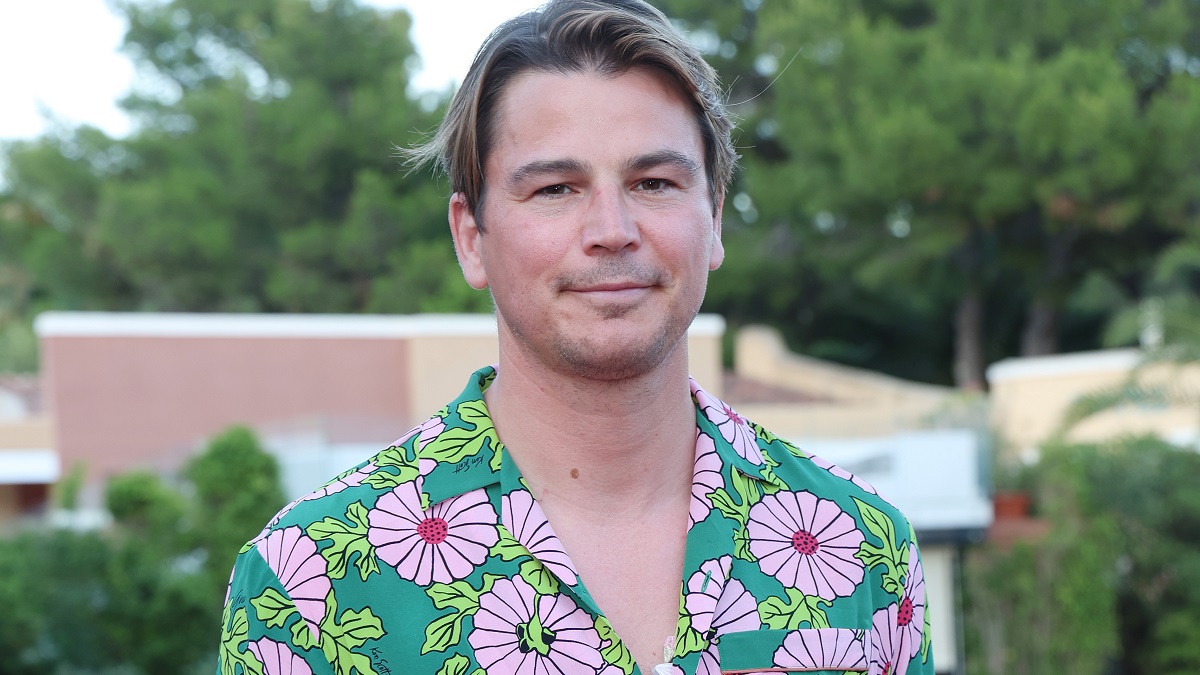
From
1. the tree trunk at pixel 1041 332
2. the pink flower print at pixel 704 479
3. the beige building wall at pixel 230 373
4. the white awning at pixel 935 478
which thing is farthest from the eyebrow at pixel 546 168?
the tree trunk at pixel 1041 332

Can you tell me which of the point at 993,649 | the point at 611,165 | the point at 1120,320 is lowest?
the point at 993,649

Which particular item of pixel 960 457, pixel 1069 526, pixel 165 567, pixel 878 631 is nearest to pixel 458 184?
pixel 878 631

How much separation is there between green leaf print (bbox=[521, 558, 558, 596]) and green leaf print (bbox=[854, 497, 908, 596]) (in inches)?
17.9

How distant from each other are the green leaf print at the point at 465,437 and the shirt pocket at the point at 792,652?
16.6 inches

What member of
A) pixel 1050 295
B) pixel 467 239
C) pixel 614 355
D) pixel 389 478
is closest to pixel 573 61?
pixel 467 239

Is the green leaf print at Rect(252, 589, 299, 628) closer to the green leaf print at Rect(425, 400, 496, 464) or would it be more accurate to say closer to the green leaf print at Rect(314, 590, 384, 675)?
the green leaf print at Rect(314, 590, 384, 675)

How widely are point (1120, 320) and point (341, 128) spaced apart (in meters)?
12.7

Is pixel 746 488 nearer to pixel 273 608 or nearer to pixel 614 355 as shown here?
pixel 614 355

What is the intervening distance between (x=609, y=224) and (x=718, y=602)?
510 millimetres

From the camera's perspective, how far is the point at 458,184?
192 centimetres

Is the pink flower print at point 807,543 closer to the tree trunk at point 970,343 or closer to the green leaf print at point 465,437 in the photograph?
the green leaf print at point 465,437

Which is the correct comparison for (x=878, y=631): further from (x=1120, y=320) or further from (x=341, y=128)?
(x=341, y=128)

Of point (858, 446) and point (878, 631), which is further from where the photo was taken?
point (858, 446)

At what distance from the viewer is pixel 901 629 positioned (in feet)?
6.06
